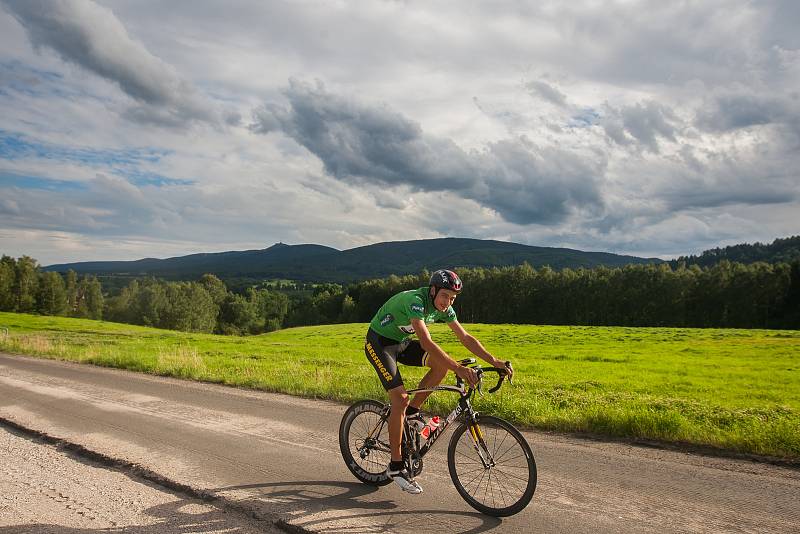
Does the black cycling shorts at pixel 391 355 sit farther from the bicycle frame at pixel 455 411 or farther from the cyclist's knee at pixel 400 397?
the bicycle frame at pixel 455 411

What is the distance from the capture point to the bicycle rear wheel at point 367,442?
6234 millimetres

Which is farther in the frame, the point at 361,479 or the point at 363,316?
the point at 363,316

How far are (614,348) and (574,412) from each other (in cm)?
2830

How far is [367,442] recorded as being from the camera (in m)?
6.39

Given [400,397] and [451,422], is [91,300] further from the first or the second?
[451,422]

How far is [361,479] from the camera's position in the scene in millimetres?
6262

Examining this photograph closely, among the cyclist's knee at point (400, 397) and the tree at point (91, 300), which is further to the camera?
the tree at point (91, 300)

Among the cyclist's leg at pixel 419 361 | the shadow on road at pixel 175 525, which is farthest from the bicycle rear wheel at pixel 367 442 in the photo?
the shadow on road at pixel 175 525

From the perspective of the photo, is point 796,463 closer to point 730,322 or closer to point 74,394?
point 74,394

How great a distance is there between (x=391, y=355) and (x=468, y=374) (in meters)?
1.07

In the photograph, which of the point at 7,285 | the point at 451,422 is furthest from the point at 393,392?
the point at 7,285

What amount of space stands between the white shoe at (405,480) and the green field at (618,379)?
4.02 meters

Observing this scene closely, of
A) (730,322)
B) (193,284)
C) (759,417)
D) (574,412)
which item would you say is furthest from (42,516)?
(193,284)

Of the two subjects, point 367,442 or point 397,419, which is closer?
point 397,419
